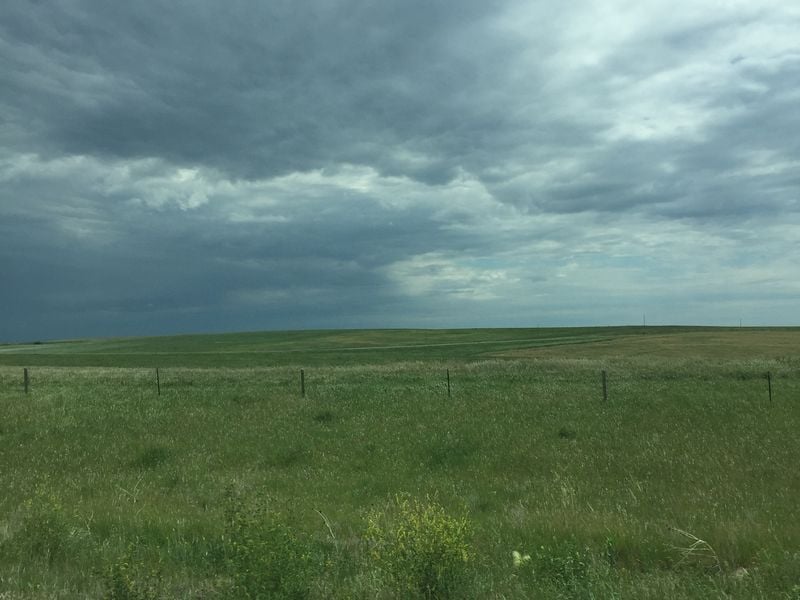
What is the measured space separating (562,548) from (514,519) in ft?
7.42

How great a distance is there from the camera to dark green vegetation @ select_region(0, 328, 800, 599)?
624 centimetres

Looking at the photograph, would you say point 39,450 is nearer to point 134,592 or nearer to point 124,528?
point 124,528

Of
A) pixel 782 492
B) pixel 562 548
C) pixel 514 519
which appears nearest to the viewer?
pixel 562 548

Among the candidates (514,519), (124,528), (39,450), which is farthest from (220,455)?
(514,519)

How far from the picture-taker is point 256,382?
37.8m

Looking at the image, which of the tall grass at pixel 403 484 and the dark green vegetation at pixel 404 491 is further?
the tall grass at pixel 403 484

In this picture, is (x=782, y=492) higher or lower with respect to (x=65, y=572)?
lower

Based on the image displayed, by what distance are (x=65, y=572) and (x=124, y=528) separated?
2.42 metres

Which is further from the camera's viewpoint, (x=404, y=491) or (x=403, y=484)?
(x=403, y=484)

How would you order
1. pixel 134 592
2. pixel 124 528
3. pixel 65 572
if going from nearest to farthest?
pixel 134 592 < pixel 65 572 < pixel 124 528

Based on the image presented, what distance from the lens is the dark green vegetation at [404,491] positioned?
6238 mm

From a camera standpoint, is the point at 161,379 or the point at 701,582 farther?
the point at 161,379

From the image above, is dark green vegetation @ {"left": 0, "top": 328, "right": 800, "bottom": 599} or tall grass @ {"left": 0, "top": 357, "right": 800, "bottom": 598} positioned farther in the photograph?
tall grass @ {"left": 0, "top": 357, "right": 800, "bottom": 598}

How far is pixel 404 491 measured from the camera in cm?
1305
